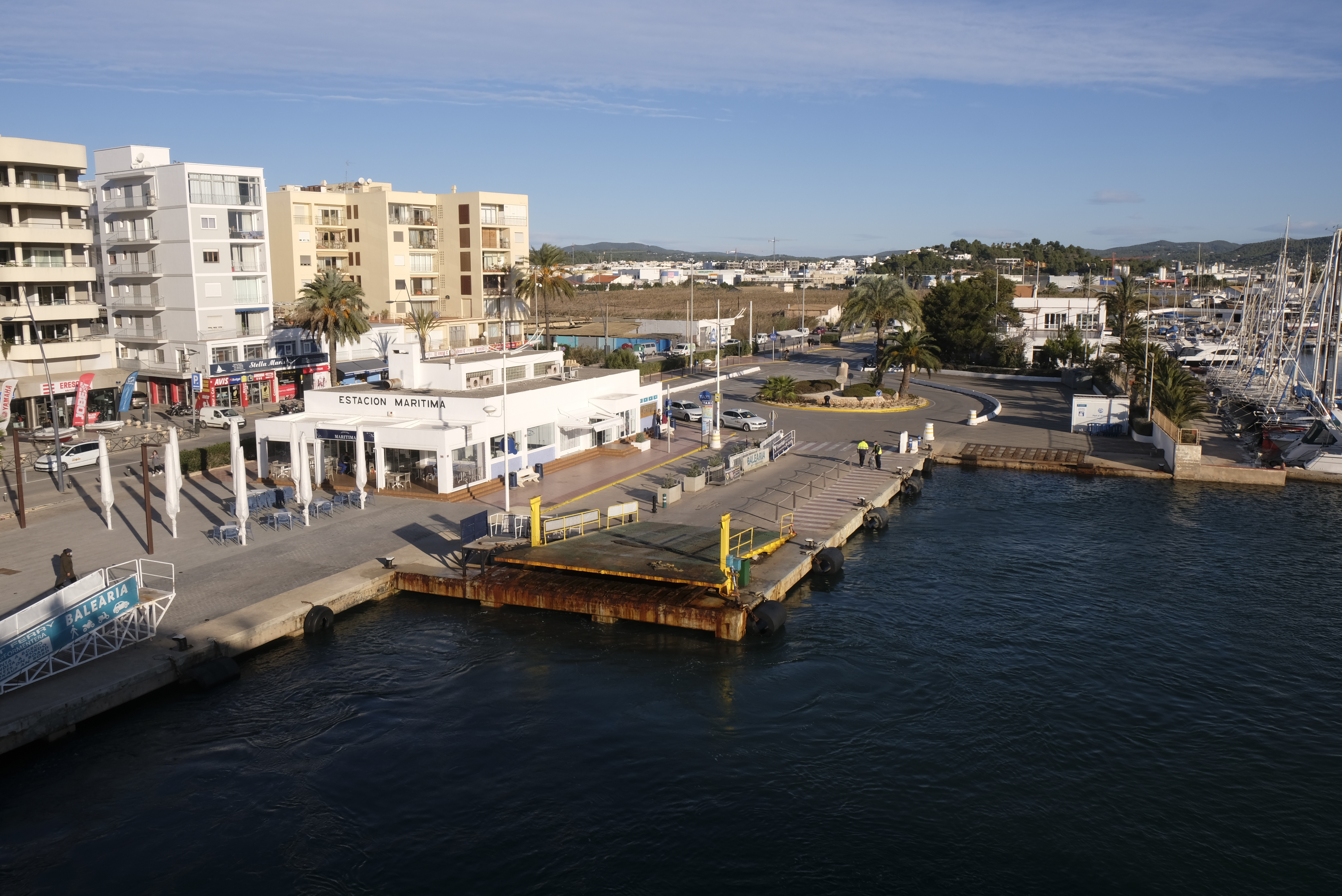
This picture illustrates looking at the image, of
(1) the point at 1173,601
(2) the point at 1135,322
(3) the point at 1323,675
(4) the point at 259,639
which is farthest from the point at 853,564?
(2) the point at 1135,322

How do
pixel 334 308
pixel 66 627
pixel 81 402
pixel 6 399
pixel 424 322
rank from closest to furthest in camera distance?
1. pixel 66 627
2. pixel 6 399
3. pixel 81 402
4. pixel 334 308
5. pixel 424 322

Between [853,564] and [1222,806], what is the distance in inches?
590

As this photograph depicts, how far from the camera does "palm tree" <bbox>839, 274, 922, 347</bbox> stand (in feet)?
214

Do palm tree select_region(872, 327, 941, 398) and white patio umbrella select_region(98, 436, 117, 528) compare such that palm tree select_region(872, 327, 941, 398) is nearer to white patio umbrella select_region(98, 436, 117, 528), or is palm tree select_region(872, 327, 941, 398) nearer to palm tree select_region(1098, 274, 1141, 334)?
palm tree select_region(1098, 274, 1141, 334)

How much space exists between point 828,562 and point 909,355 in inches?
1364

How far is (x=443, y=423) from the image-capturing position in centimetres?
3884

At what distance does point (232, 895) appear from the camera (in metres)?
15.4

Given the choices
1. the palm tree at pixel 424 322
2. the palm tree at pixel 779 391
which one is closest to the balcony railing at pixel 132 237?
the palm tree at pixel 424 322

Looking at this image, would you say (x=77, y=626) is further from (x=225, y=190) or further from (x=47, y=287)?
(x=225, y=190)

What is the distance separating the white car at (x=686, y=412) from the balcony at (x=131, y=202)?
34.1m

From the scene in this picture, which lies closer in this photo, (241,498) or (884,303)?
(241,498)

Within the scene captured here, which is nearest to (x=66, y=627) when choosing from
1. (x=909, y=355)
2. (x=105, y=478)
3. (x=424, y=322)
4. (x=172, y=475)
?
(x=172, y=475)

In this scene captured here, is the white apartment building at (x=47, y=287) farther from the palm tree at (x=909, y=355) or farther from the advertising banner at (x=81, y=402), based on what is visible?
the palm tree at (x=909, y=355)

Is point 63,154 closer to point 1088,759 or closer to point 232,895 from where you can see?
point 232,895
